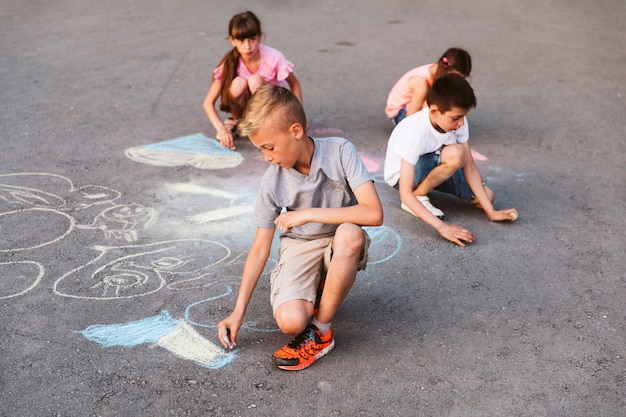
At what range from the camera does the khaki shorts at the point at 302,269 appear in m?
2.87

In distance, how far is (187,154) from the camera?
4.96 m

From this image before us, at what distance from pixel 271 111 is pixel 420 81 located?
8.36ft

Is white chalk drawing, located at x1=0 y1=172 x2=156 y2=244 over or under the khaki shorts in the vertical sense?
under

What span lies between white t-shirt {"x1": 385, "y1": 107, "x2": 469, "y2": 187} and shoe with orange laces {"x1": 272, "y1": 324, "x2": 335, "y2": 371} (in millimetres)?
1433

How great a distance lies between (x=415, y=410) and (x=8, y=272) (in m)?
2.05

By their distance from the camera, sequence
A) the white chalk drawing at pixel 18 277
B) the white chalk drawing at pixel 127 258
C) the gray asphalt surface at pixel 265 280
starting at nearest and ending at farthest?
the gray asphalt surface at pixel 265 280, the white chalk drawing at pixel 127 258, the white chalk drawing at pixel 18 277

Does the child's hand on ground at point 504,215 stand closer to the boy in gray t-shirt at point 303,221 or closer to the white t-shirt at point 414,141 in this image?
the white t-shirt at point 414,141

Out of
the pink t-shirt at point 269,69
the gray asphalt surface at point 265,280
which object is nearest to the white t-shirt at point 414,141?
the gray asphalt surface at point 265,280

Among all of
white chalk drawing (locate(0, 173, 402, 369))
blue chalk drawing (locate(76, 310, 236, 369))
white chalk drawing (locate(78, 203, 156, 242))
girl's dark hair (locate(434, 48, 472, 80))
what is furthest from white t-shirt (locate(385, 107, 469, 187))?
blue chalk drawing (locate(76, 310, 236, 369))

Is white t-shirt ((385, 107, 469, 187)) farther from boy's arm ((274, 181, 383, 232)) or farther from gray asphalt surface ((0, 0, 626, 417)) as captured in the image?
boy's arm ((274, 181, 383, 232))

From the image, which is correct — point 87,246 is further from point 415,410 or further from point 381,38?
point 381,38

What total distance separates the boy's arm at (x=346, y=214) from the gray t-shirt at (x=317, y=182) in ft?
0.18

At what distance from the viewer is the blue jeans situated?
4160 mm

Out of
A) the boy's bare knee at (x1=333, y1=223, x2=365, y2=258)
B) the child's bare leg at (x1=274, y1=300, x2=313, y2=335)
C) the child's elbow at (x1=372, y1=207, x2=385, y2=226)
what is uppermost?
the child's elbow at (x1=372, y1=207, x2=385, y2=226)
